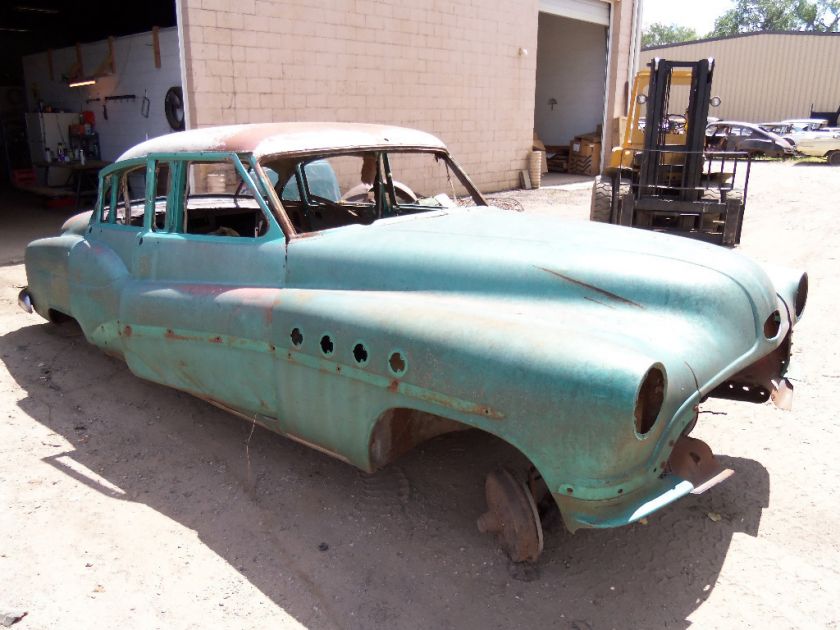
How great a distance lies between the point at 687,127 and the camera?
9547 mm

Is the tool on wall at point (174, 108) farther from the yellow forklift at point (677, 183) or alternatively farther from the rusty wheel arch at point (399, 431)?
the rusty wheel arch at point (399, 431)

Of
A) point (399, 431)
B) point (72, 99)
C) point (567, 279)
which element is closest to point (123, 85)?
point (72, 99)

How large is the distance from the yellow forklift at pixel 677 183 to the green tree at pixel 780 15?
66526mm

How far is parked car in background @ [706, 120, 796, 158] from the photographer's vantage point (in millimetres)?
22781

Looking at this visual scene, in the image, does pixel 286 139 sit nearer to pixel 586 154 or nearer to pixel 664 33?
pixel 586 154

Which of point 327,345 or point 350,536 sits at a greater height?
point 327,345

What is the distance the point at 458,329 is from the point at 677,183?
826cm

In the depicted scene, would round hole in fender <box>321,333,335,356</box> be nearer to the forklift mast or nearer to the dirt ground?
the dirt ground

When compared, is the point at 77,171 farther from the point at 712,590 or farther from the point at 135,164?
the point at 712,590

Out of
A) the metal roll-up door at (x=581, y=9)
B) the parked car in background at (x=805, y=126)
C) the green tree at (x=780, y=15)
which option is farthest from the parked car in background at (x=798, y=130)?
the green tree at (x=780, y=15)

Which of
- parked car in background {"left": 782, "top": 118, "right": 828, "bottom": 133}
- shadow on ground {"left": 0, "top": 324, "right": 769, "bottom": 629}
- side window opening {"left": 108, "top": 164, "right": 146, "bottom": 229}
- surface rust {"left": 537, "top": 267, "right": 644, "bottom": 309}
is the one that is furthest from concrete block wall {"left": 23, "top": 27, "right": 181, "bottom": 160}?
parked car in background {"left": 782, "top": 118, "right": 828, "bottom": 133}

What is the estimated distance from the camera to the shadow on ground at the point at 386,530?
2.76 m

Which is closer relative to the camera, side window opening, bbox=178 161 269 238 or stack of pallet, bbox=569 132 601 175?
side window opening, bbox=178 161 269 238

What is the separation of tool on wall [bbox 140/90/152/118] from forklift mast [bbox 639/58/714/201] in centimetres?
798
